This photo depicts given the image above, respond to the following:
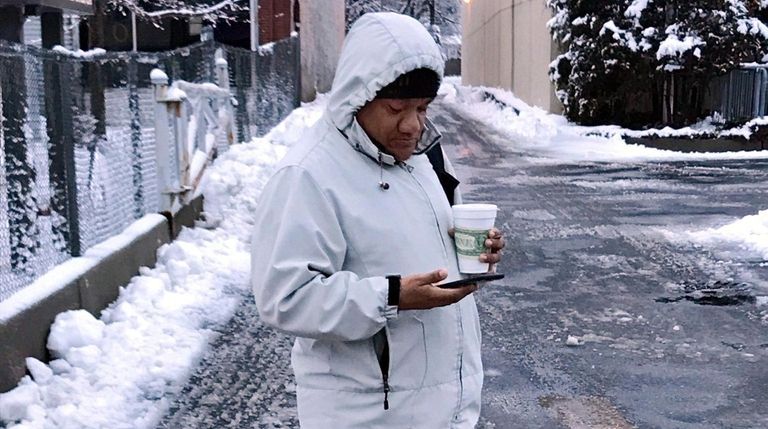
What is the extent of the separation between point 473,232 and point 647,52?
19079 millimetres

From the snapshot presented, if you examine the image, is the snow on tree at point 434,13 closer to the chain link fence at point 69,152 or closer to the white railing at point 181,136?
the white railing at point 181,136

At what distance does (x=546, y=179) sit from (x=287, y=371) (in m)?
9.66

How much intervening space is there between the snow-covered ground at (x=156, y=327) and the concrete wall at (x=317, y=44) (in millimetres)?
18451

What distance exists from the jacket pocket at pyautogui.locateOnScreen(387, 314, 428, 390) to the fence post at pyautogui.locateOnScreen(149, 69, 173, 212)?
646 centimetres

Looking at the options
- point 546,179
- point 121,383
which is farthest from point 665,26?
point 121,383

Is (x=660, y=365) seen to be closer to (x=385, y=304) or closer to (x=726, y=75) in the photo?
(x=385, y=304)

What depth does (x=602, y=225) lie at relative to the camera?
10.6 meters

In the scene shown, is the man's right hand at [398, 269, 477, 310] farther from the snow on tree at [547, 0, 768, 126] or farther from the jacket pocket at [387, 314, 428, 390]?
the snow on tree at [547, 0, 768, 126]

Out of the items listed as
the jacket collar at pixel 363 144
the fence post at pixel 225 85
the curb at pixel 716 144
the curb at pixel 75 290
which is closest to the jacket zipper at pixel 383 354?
the jacket collar at pixel 363 144

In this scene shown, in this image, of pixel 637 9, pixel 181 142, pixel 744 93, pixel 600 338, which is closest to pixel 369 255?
pixel 600 338

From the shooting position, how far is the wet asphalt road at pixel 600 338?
5023 mm

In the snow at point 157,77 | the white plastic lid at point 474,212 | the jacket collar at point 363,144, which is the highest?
the snow at point 157,77

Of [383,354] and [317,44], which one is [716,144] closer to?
[317,44]

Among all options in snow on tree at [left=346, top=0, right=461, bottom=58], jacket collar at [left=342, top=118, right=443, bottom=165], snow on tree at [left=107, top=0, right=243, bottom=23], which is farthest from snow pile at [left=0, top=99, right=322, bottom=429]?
snow on tree at [left=346, top=0, right=461, bottom=58]
